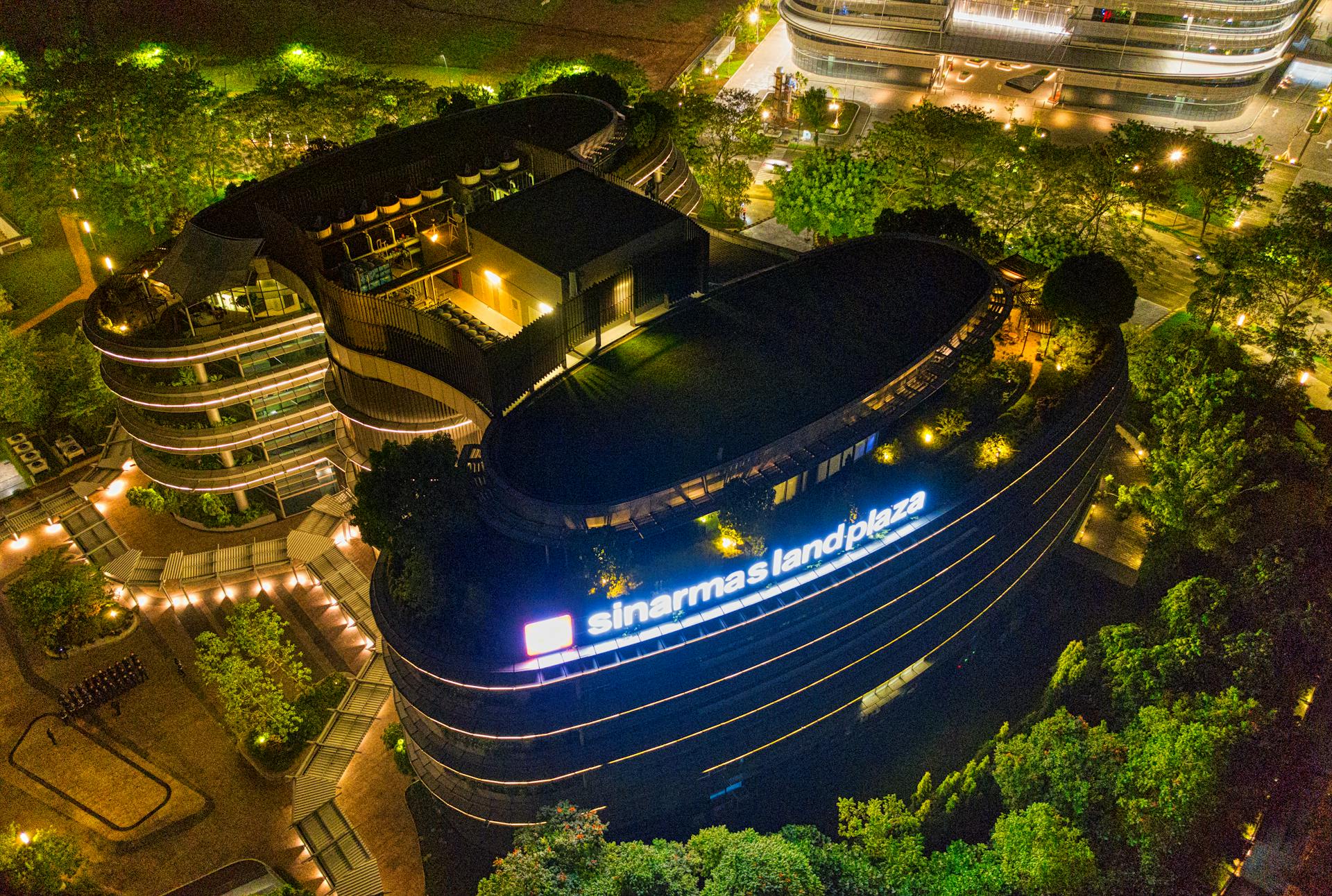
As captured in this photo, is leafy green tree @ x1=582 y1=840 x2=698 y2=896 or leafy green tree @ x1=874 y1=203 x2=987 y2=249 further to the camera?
leafy green tree @ x1=874 y1=203 x2=987 y2=249

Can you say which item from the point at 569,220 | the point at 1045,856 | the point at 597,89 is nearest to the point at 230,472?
the point at 569,220

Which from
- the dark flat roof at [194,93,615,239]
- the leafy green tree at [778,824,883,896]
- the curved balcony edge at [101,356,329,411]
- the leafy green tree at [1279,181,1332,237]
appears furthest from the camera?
the leafy green tree at [1279,181,1332,237]

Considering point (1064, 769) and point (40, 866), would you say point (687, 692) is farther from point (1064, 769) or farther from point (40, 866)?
point (40, 866)

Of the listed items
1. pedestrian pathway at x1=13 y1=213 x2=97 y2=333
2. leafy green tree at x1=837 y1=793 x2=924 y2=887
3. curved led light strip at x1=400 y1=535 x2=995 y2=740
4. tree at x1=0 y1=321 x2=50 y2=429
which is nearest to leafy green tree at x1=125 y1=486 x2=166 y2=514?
tree at x1=0 y1=321 x2=50 y2=429

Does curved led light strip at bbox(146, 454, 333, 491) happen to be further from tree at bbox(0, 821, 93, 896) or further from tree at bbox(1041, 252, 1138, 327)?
tree at bbox(1041, 252, 1138, 327)

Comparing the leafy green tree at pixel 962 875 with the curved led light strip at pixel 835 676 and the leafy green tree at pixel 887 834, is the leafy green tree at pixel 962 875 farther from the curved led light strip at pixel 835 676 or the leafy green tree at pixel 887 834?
the curved led light strip at pixel 835 676

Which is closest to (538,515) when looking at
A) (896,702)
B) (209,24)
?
(896,702)
